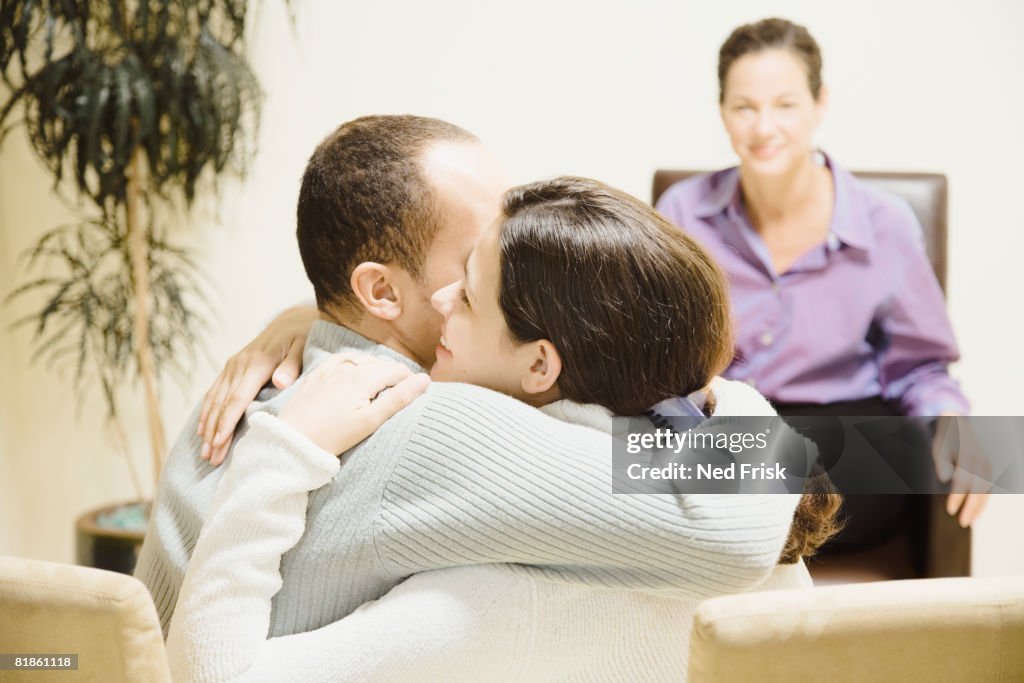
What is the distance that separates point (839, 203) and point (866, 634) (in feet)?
5.35

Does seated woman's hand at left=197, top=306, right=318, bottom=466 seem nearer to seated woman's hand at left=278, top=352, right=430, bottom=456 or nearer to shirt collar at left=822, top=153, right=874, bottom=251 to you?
seated woman's hand at left=278, top=352, right=430, bottom=456

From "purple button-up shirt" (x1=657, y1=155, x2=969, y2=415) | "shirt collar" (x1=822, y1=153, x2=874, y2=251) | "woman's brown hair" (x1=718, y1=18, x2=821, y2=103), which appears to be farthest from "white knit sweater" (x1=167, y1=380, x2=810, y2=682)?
"woman's brown hair" (x1=718, y1=18, x2=821, y2=103)

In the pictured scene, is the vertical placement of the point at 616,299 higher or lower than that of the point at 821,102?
lower

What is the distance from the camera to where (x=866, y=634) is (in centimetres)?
73

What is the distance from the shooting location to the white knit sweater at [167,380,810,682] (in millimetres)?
808

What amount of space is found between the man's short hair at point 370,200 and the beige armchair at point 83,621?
48 cm

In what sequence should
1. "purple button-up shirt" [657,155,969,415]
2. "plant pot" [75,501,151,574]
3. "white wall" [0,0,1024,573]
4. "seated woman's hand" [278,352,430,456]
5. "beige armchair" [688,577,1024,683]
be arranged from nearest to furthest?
"beige armchair" [688,577,1024,683] < "seated woman's hand" [278,352,430,456] < "purple button-up shirt" [657,155,969,415] < "plant pot" [75,501,151,574] < "white wall" [0,0,1024,573]

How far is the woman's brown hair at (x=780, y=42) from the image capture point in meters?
2.20

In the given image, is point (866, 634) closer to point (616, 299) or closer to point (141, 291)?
point (616, 299)

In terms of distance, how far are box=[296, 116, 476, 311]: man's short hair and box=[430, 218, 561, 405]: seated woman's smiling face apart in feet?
Answer: 0.38

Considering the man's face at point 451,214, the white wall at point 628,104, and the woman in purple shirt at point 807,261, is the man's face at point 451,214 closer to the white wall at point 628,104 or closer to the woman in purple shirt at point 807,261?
the woman in purple shirt at point 807,261

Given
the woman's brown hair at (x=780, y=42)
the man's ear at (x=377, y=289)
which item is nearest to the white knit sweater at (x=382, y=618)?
the man's ear at (x=377, y=289)

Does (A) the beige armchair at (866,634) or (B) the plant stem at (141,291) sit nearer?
(A) the beige armchair at (866,634)

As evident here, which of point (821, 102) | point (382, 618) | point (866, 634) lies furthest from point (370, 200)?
point (821, 102)
